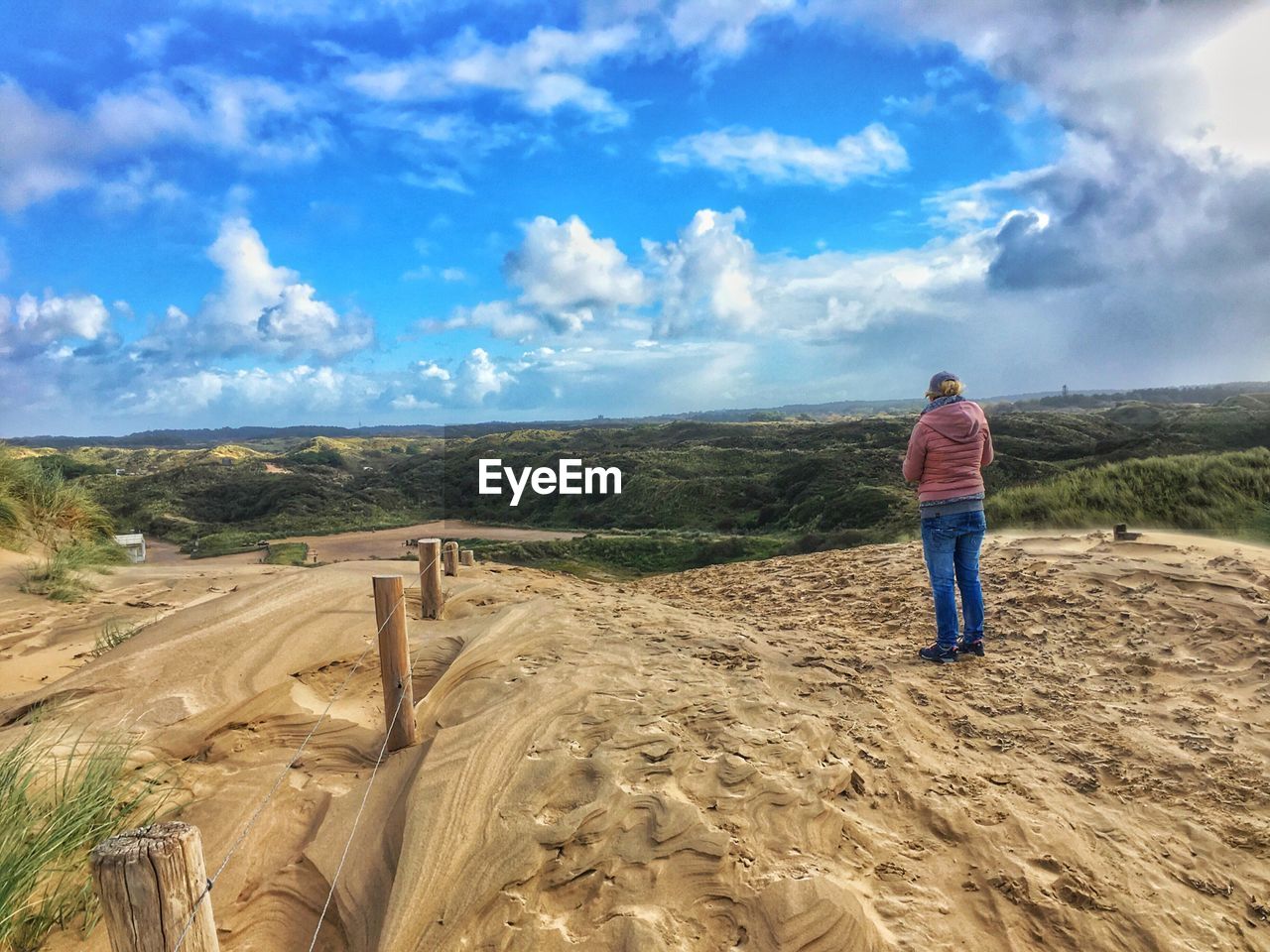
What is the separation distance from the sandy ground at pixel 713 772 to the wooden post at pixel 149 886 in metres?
Answer: 1.16

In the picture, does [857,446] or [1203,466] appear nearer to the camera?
[1203,466]

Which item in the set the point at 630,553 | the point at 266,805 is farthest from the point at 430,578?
the point at 630,553

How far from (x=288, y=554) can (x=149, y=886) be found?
20479 millimetres

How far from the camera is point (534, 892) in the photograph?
295 centimetres

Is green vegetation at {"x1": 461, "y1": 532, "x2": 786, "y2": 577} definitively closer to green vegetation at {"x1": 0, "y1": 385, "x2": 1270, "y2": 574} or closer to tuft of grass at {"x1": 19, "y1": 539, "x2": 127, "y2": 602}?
green vegetation at {"x1": 0, "y1": 385, "x2": 1270, "y2": 574}

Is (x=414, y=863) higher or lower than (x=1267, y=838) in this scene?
higher

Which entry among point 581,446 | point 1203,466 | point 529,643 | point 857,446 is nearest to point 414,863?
point 529,643

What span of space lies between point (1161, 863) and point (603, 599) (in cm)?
521

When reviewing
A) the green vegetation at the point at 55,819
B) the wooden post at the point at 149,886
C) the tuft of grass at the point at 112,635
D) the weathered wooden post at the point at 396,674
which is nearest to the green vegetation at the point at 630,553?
the tuft of grass at the point at 112,635

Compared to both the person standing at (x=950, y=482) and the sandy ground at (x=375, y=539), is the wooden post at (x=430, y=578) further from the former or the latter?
the sandy ground at (x=375, y=539)

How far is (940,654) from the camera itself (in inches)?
233

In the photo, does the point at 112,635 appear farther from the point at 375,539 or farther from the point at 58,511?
the point at 375,539

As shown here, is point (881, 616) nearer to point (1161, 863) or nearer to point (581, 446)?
point (1161, 863)

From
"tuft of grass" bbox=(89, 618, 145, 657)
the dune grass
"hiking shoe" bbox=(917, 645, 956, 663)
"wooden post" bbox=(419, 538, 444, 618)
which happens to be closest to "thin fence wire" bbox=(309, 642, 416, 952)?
"wooden post" bbox=(419, 538, 444, 618)
